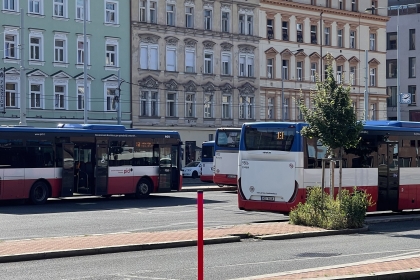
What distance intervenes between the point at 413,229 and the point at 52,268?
11438 millimetres

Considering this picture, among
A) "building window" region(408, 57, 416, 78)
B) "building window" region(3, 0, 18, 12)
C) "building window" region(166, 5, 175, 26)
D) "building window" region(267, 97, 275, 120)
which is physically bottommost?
"building window" region(267, 97, 275, 120)

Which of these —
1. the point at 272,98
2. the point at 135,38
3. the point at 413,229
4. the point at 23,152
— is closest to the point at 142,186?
the point at 23,152

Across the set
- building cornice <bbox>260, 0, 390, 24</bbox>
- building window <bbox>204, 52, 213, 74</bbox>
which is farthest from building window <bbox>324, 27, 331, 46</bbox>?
building window <bbox>204, 52, 213, 74</bbox>

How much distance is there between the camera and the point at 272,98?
68750 millimetres

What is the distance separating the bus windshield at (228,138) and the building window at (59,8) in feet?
61.9

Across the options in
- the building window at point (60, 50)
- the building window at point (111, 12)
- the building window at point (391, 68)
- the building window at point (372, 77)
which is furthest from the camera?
the building window at point (391, 68)

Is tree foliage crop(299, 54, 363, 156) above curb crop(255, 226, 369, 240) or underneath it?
above

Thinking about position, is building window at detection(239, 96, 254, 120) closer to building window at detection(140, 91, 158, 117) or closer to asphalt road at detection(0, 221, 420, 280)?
building window at detection(140, 91, 158, 117)

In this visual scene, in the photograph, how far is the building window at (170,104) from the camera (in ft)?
202

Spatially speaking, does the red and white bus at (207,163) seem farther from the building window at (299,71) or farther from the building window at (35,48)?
the building window at (299,71)

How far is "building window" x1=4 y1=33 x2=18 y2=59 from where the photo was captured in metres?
52.0

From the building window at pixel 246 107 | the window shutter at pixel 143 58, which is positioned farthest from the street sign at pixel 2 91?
the building window at pixel 246 107

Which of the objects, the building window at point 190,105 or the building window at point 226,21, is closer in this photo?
the building window at point 190,105

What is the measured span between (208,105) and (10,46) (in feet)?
57.9
